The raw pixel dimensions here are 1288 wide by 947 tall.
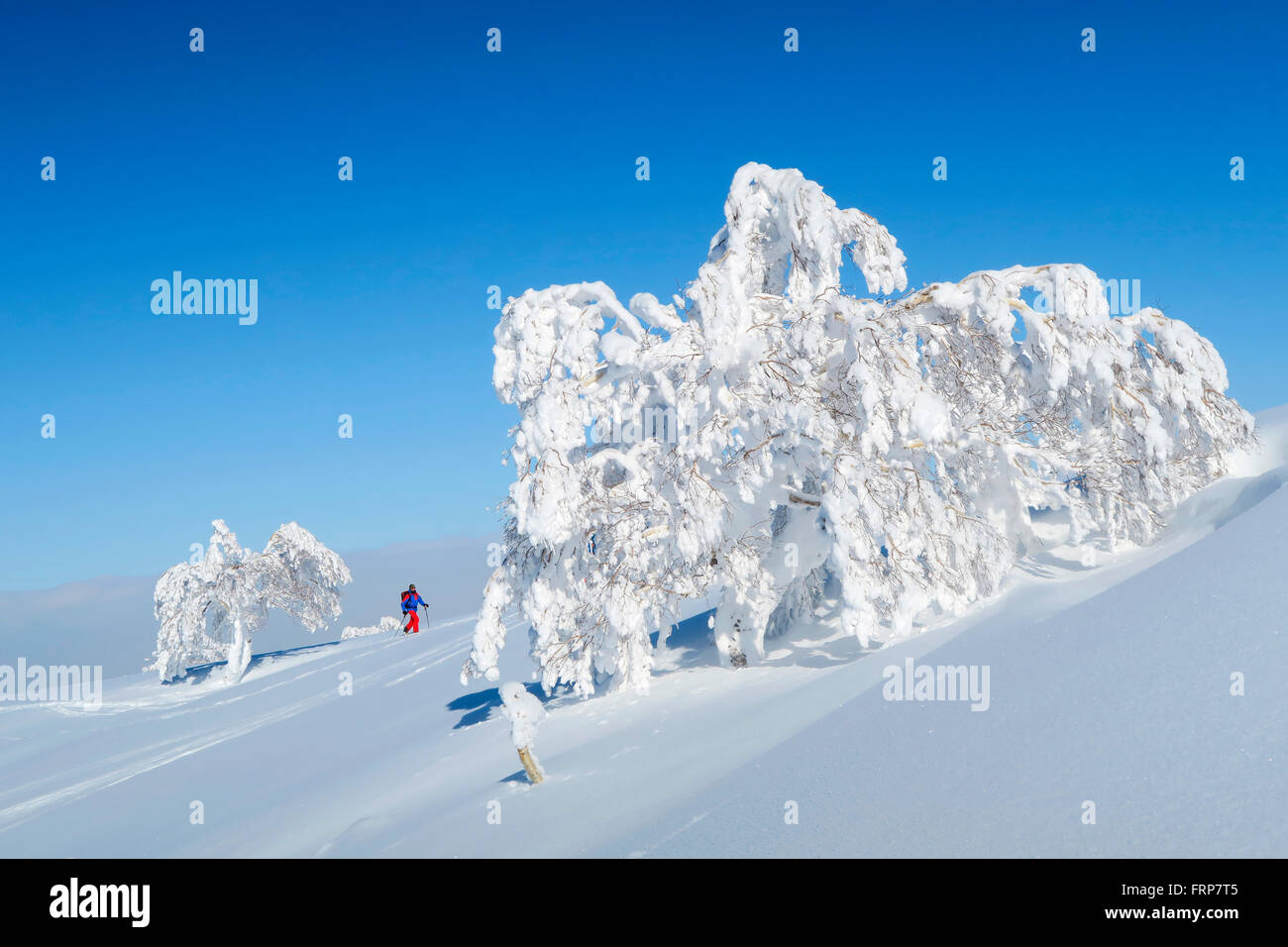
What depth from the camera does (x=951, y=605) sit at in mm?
8906

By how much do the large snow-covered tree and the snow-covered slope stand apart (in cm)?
74

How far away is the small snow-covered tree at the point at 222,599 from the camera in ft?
78.4

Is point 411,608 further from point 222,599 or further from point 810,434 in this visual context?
point 810,434

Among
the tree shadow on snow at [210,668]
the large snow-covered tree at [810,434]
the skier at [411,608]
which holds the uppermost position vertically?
the large snow-covered tree at [810,434]

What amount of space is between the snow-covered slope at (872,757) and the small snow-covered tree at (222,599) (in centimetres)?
1148

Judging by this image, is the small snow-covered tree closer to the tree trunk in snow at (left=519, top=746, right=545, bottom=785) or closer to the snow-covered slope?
the snow-covered slope

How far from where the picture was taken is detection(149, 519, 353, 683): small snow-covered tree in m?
23.9

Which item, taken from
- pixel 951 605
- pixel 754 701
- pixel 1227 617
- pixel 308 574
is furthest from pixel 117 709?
pixel 1227 617

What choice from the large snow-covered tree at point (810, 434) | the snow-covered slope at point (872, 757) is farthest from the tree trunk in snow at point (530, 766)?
the large snow-covered tree at point (810, 434)

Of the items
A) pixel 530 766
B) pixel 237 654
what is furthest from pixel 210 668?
pixel 530 766

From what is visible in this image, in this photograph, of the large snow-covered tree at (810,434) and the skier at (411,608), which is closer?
the large snow-covered tree at (810,434)

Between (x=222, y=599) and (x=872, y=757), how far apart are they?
24205 mm

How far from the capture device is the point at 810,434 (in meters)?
8.55

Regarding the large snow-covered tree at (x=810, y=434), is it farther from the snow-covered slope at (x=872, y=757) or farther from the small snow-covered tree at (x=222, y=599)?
the small snow-covered tree at (x=222, y=599)
